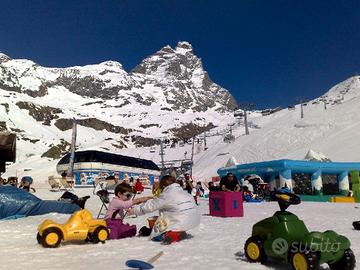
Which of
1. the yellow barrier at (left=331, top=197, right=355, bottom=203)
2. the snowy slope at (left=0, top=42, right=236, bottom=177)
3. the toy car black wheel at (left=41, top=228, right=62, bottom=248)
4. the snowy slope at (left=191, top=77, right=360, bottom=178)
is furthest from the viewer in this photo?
the snowy slope at (left=0, top=42, right=236, bottom=177)

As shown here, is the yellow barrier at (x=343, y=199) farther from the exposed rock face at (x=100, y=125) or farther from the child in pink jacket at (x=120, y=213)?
the exposed rock face at (x=100, y=125)

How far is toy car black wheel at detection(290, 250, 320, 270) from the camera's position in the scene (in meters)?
4.14

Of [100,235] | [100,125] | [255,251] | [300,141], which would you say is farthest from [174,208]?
[100,125]

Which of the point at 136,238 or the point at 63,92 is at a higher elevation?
the point at 63,92

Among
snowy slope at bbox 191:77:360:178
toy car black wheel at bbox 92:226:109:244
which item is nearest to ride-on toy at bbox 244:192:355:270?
toy car black wheel at bbox 92:226:109:244

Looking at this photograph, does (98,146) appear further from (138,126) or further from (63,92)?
(63,92)

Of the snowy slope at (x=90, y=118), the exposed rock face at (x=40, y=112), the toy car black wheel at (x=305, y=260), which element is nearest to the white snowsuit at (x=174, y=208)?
the toy car black wheel at (x=305, y=260)

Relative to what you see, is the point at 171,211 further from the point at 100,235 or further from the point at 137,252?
the point at 100,235

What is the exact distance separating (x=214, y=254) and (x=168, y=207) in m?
1.60

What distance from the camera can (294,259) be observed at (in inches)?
172

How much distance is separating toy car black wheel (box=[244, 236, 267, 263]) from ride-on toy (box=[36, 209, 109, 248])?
9.97 ft

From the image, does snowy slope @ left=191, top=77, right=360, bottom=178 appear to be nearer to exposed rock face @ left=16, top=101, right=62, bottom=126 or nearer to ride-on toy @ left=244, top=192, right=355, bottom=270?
ride-on toy @ left=244, top=192, right=355, bottom=270

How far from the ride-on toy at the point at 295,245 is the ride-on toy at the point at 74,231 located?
9.97 ft

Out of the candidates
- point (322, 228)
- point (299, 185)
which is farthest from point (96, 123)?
point (322, 228)
